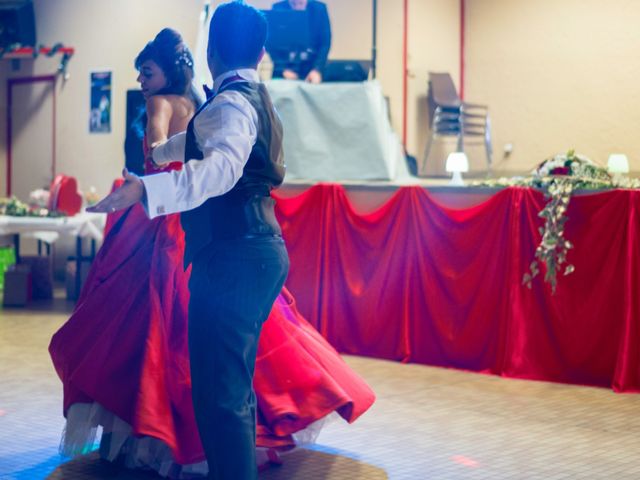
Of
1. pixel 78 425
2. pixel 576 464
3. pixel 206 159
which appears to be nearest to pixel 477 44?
pixel 576 464

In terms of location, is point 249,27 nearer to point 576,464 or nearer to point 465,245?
point 576,464

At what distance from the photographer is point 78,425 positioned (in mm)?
3318

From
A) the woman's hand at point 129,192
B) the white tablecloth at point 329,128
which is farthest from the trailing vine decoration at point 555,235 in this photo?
the woman's hand at point 129,192

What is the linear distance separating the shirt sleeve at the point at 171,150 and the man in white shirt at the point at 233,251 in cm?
27

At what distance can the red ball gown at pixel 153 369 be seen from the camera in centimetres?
327

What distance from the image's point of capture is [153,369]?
3.29m

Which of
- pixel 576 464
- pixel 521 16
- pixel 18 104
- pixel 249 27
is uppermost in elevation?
pixel 521 16

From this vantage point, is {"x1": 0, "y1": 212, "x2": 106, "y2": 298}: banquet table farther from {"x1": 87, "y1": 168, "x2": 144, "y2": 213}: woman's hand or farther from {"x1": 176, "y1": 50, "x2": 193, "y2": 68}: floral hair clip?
{"x1": 87, "y1": 168, "x2": 144, "y2": 213}: woman's hand

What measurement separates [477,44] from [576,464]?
7.04m

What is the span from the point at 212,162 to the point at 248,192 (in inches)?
10.5

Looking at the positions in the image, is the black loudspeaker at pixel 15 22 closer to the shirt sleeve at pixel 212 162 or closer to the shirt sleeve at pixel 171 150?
the shirt sleeve at pixel 171 150

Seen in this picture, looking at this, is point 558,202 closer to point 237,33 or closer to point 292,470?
point 292,470

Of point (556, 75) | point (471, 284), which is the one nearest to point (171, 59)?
point (471, 284)

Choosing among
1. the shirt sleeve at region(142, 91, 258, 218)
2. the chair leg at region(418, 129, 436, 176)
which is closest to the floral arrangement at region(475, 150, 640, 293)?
the shirt sleeve at region(142, 91, 258, 218)
